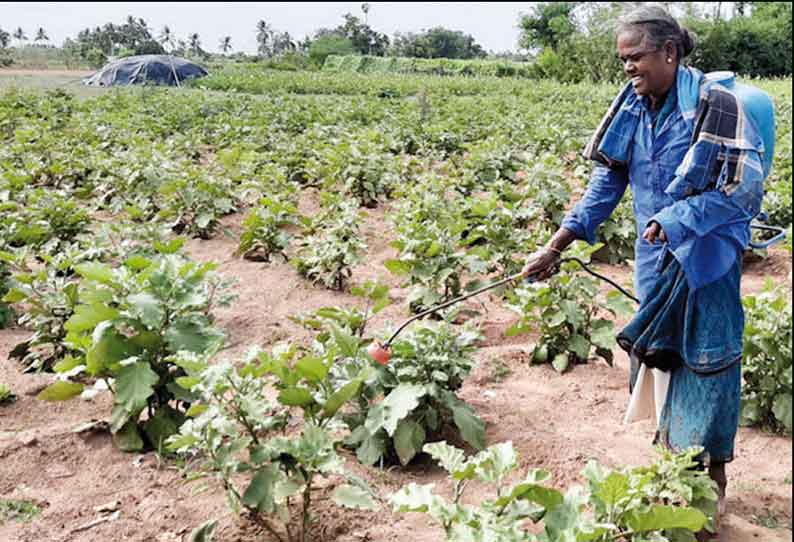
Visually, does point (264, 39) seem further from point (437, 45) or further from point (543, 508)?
point (543, 508)

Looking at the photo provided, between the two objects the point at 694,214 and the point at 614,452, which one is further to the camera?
the point at 614,452

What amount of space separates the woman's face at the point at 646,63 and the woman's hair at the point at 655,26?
0.02m

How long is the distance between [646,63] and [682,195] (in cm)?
46

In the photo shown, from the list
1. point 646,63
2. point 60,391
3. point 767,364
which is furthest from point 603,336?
point 60,391

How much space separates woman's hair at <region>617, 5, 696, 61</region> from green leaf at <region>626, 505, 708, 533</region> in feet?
4.88

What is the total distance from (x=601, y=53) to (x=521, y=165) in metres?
26.2

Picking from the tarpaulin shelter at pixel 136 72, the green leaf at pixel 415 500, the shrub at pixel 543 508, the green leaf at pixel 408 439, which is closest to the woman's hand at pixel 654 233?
the shrub at pixel 543 508

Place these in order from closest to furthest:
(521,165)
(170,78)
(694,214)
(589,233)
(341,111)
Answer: (694,214) < (589,233) < (521,165) < (341,111) < (170,78)

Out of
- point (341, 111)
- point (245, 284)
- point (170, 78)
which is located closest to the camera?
point (245, 284)

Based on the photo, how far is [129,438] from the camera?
3414mm

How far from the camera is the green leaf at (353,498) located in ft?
8.52

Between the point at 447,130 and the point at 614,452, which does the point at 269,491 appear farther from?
the point at 447,130

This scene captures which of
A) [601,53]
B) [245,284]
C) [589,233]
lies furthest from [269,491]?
[601,53]

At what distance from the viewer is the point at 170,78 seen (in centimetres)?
3131
